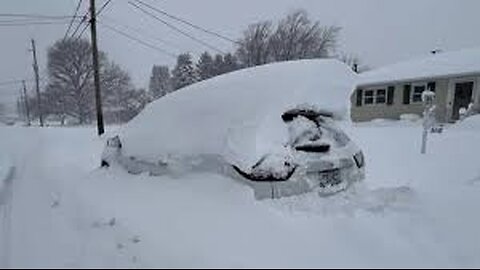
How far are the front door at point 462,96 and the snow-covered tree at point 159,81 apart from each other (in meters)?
50.1

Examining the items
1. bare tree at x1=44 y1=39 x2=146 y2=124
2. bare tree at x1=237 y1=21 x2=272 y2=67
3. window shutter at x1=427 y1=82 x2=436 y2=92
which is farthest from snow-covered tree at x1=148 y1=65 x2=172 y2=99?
window shutter at x1=427 y1=82 x2=436 y2=92

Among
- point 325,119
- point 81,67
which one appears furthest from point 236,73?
point 81,67

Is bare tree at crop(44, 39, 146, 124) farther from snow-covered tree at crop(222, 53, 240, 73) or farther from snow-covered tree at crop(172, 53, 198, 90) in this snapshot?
snow-covered tree at crop(222, 53, 240, 73)

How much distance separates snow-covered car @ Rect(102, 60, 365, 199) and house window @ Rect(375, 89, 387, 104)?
22.5m

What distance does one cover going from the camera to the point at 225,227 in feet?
11.6

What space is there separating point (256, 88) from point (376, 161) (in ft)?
21.7

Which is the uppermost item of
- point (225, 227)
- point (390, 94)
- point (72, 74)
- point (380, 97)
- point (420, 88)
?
point (72, 74)

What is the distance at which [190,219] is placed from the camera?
3709 mm

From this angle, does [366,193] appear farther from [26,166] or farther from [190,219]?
[26,166]

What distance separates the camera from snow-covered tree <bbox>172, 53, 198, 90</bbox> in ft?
182

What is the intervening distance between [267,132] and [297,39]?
46.5 metres

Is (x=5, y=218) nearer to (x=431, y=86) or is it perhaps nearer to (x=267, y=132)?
(x=267, y=132)

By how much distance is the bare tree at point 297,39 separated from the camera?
4794 centimetres


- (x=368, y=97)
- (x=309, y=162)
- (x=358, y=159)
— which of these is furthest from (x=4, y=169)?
(x=368, y=97)
